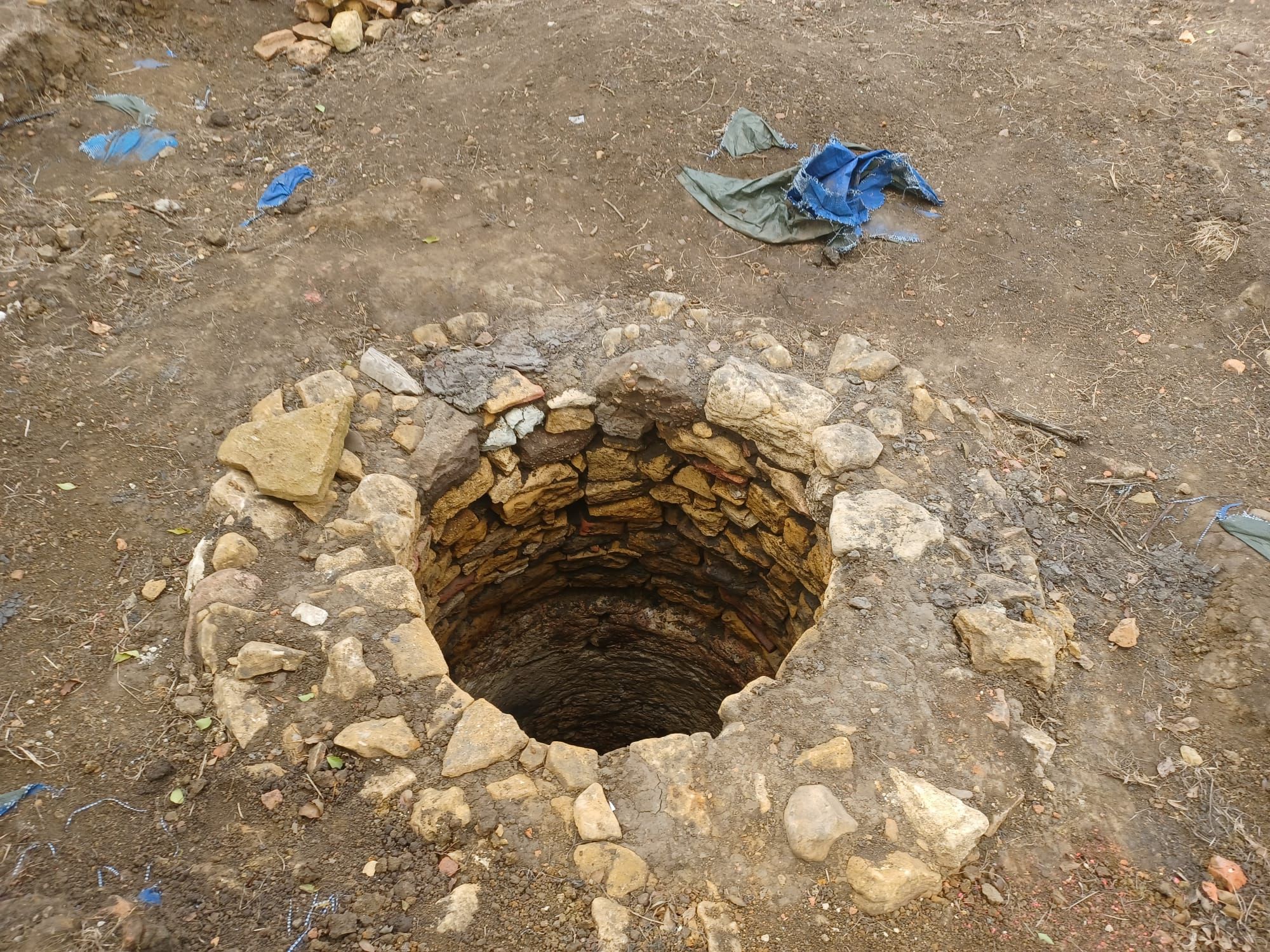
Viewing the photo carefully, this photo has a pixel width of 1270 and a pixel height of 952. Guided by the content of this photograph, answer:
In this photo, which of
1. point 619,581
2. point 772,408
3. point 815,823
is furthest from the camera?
point 619,581

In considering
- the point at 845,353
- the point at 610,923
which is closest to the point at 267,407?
the point at 610,923

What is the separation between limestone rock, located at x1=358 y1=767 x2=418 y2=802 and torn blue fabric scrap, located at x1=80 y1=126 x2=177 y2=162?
13.6 ft

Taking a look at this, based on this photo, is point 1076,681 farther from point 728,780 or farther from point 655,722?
point 655,722

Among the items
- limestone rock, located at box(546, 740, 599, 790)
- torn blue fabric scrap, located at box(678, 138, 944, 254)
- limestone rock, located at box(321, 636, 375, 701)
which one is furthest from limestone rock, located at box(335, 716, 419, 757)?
torn blue fabric scrap, located at box(678, 138, 944, 254)

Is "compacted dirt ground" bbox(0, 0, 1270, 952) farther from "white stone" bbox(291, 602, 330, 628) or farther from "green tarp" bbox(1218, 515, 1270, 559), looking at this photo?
"white stone" bbox(291, 602, 330, 628)

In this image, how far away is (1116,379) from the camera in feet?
12.8

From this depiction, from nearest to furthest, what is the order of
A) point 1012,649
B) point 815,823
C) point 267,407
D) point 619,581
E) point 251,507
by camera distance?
1. point 815,823
2. point 1012,649
3. point 251,507
4. point 267,407
5. point 619,581

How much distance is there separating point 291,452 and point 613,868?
1992mm

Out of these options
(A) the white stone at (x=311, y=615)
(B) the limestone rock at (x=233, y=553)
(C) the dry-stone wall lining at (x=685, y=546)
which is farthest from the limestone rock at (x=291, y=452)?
(A) the white stone at (x=311, y=615)

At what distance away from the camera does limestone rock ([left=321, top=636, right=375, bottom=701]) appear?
2.61 metres

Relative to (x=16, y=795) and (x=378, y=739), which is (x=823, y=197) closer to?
(x=378, y=739)

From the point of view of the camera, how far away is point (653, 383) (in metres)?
3.74

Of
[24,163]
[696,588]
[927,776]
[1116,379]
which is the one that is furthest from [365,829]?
[24,163]

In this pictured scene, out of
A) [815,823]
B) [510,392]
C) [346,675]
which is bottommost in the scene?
[815,823]
